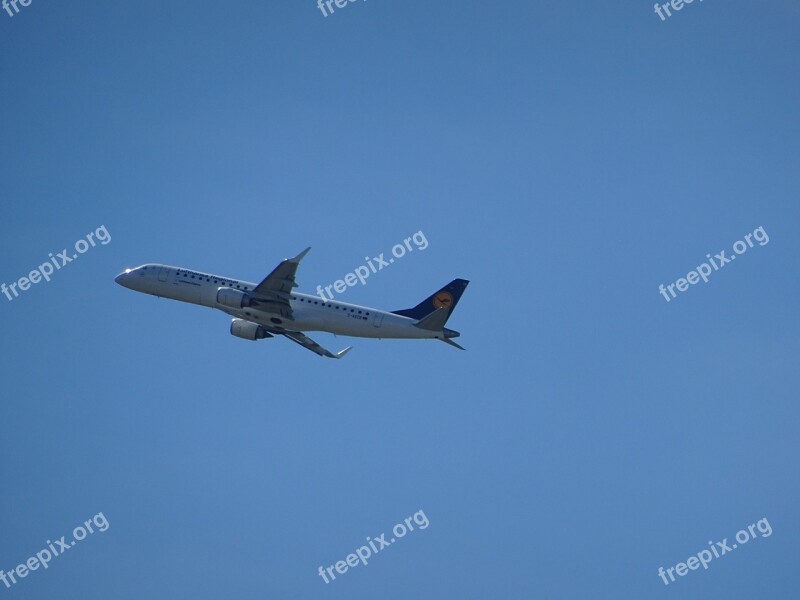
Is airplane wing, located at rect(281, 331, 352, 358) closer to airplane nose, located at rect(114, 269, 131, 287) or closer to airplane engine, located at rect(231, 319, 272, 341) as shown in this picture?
airplane engine, located at rect(231, 319, 272, 341)

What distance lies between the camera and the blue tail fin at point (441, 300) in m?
67.1

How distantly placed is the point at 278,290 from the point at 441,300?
10.1 meters

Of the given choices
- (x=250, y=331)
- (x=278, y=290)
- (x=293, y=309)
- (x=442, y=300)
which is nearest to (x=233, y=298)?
(x=278, y=290)

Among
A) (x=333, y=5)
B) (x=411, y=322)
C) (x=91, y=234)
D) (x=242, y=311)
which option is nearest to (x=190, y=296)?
(x=242, y=311)

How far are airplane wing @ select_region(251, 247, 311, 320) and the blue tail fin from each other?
7.54 m

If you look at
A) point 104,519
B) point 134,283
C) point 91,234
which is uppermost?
point 91,234

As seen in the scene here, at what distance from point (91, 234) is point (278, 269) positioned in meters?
17.4

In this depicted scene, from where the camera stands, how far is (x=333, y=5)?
7031cm

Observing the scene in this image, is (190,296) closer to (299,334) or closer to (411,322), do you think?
(299,334)

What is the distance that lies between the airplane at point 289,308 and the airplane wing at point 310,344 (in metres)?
0.09

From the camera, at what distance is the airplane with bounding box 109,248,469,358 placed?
64.8 metres

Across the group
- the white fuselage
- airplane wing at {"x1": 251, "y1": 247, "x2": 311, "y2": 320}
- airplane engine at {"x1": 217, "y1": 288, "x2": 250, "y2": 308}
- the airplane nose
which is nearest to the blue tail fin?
the white fuselage

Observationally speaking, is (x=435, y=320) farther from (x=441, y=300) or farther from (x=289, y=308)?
(x=289, y=308)

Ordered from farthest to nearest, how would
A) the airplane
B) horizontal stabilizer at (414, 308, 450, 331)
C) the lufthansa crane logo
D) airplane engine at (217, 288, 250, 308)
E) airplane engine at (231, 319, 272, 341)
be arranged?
airplane engine at (231, 319, 272, 341) → the lufthansa crane logo → airplane engine at (217, 288, 250, 308) → the airplane → horizontal stabilizer at (414, 308, 450, 331)
